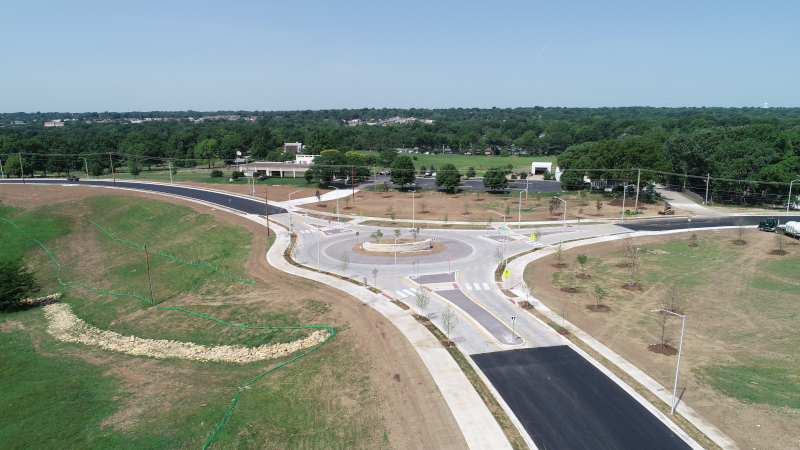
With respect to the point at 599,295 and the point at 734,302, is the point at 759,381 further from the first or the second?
the point at 599,295

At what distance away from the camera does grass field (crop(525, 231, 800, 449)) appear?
2630cm

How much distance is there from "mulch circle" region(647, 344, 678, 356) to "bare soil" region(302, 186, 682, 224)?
45.6 m

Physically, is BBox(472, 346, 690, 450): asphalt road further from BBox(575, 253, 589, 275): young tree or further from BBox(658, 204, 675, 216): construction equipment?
BBox(658, 204, 675, 216): construction equipment

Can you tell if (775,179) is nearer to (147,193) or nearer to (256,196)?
(256,196)

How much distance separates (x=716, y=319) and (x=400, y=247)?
34.5 m

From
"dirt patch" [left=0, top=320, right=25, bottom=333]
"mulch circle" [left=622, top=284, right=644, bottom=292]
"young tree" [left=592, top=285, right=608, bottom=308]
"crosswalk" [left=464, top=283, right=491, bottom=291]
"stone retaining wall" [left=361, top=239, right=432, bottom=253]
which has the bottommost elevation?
"dirt patch" [left=0, top=320, right=25, bottom=333]

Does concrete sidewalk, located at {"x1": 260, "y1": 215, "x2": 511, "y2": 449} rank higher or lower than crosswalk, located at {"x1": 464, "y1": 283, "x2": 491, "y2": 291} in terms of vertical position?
lower

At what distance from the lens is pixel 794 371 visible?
29953 mm

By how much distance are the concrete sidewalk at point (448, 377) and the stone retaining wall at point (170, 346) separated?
6699 millimetres

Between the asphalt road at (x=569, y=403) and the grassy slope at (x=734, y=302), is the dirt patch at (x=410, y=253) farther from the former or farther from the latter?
the asphalt road at (x=569, y=403)

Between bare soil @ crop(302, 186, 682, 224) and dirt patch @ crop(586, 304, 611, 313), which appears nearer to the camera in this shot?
dirt patch @ crop(586, 304, 611, 313)

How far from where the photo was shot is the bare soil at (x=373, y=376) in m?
24.7

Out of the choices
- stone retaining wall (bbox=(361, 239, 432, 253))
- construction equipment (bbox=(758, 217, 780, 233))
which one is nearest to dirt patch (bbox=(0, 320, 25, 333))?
stone retaining wall (bbox=(361, 239, 432, 253))

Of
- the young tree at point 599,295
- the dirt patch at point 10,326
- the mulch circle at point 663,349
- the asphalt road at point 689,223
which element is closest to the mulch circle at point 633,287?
the young tree at point 599,295
